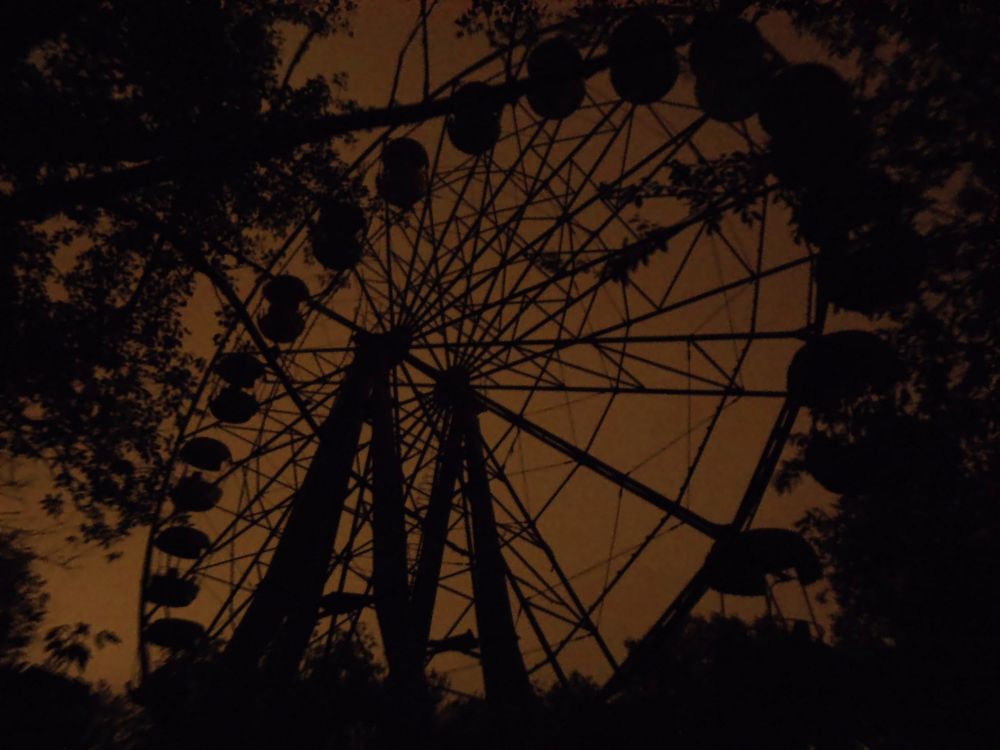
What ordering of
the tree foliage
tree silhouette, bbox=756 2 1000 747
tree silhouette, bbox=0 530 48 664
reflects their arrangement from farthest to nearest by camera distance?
1. tree silhouette, bbox=0 530 48 664
2. tree silhouette, bbox=756 2 1000 747
3. the tree foliage

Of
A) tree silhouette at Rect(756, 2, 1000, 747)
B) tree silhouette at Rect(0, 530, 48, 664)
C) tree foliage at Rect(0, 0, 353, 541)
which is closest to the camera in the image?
tree foliage at Rect(0, 0, 353, 541)

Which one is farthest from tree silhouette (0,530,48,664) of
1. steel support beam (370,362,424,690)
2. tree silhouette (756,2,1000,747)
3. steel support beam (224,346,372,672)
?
tree silhouette (756,2,1000,747)

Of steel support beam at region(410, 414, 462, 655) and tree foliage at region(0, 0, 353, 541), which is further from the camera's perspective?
steel support beam at region(410, 414, 462, 655)

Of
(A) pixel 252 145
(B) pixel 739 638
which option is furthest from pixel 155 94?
(B) pixel 739 638

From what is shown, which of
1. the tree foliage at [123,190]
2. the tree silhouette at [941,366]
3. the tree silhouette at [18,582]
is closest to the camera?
the tree foliage at [123,190]

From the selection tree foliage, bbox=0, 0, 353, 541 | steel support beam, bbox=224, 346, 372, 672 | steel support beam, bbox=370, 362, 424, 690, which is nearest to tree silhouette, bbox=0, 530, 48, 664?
tree foliage, bbox=0, 0, 353, 541

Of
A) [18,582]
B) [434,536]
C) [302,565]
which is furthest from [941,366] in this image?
[18,582]

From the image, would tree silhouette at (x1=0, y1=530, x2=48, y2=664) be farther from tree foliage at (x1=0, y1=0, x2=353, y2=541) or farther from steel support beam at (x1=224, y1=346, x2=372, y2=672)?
steel support beam at (x1=224, y1=346, x2=372, y2=672)

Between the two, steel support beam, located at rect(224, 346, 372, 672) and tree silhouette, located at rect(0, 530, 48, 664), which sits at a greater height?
tree silhouette, located at rect(0, 530, 48, 664)

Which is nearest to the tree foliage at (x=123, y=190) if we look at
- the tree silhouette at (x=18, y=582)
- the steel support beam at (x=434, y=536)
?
the tree silhouette at (x=18, y=582)

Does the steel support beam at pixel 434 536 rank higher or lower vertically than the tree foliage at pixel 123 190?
lower

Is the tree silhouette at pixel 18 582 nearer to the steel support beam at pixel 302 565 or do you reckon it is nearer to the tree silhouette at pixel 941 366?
the steel support beam at pixel 302 565

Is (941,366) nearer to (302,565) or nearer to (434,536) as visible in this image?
(434,536)

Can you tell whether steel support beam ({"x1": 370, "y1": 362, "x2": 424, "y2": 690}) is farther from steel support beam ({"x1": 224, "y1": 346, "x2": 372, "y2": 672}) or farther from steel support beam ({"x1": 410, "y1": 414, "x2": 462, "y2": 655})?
steel support beam ({"x1": 224, "y1": 346, "x2": 372, "y2": 672})
